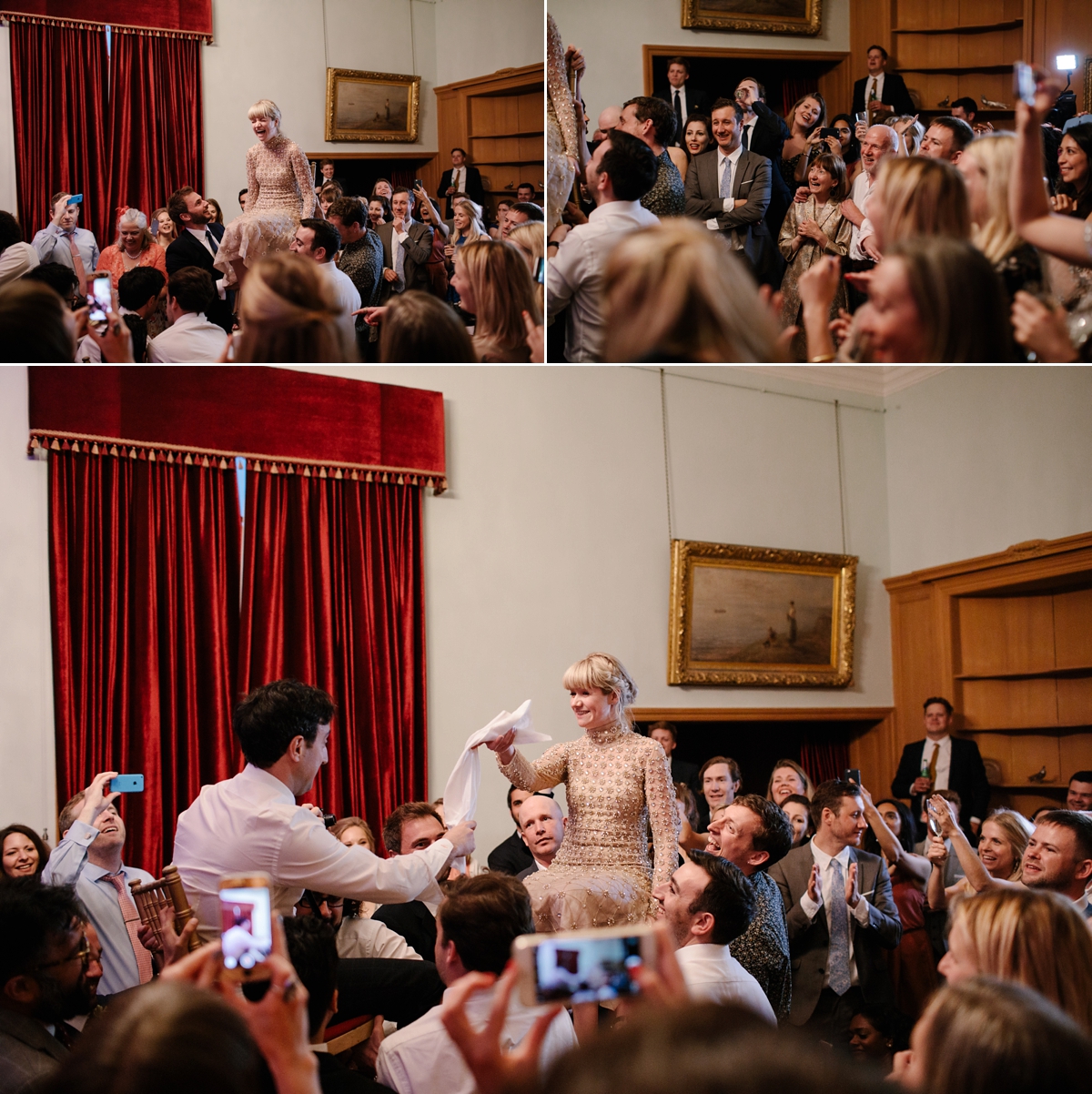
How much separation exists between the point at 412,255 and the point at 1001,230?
2388mm

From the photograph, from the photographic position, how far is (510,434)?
7840 millimetres

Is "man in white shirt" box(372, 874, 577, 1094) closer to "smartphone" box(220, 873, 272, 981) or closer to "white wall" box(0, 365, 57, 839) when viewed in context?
"smartphone" box(220, 873, 272, 981)

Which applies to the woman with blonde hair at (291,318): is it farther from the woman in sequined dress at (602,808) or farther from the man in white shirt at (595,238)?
the woman in sequined dress at (602,808)

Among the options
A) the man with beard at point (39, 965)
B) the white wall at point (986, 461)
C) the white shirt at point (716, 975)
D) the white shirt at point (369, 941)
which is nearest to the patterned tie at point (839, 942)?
the white shirt at point (369, 941)

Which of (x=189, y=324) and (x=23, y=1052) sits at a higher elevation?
(x=189, y=324)

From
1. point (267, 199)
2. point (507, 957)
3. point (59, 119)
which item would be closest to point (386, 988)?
point (507, 957)

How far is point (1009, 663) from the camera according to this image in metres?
8.64

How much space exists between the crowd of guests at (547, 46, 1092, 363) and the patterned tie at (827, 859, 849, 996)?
2.49 metres

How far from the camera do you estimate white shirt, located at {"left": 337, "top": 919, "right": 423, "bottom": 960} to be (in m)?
3.49

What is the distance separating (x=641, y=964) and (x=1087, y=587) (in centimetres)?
786

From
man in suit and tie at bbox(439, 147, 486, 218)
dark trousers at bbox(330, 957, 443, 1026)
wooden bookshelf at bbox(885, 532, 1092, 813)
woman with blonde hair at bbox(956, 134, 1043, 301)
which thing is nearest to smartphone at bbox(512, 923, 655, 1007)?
dark trousers at bbox(330, 957, 443, 1026)

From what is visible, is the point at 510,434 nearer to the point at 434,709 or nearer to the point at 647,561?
the point at 647,561

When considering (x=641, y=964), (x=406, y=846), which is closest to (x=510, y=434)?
(x=406, y=846)

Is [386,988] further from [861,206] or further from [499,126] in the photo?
[499,126]
